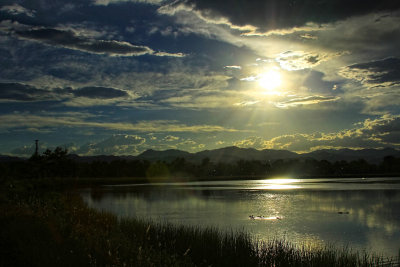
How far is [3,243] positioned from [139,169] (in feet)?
536

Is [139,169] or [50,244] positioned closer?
[50,244]

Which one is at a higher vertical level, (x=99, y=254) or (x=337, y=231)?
(x=99, y=254)

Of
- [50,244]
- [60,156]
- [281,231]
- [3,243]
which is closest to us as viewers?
[50,244]

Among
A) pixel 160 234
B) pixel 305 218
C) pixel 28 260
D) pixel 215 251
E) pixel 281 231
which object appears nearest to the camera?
pixel 28 260

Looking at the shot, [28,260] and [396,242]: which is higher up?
[28,260]

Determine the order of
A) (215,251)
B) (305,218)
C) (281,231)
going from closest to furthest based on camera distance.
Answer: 1. (215,251)
2. (281,231)
3. (305,218)

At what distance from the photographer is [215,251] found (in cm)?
1700

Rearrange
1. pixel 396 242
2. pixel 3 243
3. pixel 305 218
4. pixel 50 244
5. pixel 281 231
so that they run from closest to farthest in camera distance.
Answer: pixel 50 244 < pixel 3 243 < pixel 396 242 < pixel 281 231 < pixel 305 218

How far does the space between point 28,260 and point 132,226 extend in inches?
405

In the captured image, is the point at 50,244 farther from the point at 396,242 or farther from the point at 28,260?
the point at 396,242

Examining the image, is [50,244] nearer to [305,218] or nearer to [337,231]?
[337,231]

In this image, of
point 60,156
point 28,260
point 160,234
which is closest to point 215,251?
point 160,234

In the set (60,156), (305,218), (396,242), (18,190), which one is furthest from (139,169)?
(396,242)

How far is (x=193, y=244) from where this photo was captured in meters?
18.1
